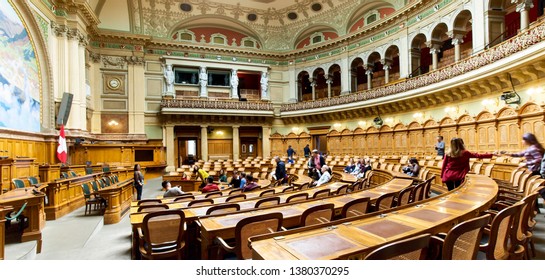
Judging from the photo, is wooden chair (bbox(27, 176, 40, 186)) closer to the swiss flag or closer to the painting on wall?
the painting on wall

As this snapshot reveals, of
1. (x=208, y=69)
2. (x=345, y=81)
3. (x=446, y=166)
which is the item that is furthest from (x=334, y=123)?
(x=446, y=166)

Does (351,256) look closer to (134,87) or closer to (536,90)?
(536,90)

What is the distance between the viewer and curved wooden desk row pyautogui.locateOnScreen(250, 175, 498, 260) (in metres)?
2.03

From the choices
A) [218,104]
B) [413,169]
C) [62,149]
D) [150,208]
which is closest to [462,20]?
[413,169]

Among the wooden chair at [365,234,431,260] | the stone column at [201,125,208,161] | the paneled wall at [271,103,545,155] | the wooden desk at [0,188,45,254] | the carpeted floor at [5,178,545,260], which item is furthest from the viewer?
the stone column at [201,125,208,161]

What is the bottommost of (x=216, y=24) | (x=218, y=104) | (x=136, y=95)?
(x=218, y=104)

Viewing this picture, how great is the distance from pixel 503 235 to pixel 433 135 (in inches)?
550

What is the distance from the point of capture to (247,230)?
2766mm

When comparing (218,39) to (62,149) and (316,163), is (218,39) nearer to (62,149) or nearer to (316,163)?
(62,149)

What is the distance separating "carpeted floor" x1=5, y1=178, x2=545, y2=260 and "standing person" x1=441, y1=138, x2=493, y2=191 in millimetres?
1248

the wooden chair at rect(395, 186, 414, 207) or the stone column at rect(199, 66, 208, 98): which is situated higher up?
the stone column at rect(199, 66, 208, 98)

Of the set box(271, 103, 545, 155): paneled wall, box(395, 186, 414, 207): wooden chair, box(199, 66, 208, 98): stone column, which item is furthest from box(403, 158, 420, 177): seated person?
box(199, 66, 208, 98): stone column

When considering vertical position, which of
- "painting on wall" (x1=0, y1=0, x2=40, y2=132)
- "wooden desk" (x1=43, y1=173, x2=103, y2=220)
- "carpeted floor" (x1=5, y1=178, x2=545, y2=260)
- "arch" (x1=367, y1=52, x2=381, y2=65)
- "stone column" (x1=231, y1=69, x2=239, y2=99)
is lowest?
"carpeted floor" (x1=5, y1=178, x2=545, y2=260)

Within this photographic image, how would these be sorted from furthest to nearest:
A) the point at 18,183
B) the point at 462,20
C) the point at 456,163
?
the point at 462,20 → the point at 18,183 → the point at 456,163
